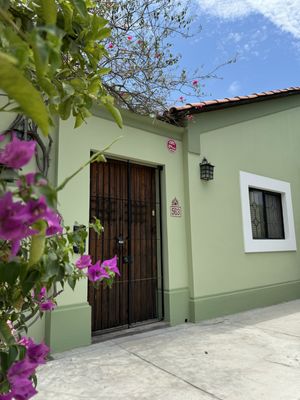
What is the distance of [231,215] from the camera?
18.5ft

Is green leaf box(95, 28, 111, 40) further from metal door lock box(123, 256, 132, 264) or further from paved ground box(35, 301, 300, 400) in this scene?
metal door lock box(123, 256, 132, 264)

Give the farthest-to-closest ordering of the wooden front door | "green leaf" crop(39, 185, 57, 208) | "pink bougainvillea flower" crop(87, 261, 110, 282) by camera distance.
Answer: the wooden front door → "pink bougainvillea flower" crop(87, 261, 110, 282) → "green leaf" crop(39, 185, 57, 208)

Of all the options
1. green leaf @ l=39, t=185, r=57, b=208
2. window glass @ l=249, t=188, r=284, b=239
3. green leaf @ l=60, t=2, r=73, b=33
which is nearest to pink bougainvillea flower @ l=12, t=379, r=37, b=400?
green leaf @ l=39, t=185, r=57, b=208

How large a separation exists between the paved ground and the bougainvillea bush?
1.68 m

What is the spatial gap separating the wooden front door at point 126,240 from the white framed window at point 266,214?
1972 millimetres

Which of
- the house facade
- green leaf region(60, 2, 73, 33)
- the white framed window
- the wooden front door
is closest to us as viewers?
green leaf region(60, 2, 73, 33)

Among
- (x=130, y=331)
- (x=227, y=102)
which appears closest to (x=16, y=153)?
(x=130, y=331)

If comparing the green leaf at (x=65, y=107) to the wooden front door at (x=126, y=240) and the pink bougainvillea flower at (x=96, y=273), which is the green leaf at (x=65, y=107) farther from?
the wooden front door at (x=126, y=240)

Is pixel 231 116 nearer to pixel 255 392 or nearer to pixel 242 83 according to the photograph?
pixel 242 83

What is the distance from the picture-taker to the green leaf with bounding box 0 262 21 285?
77 centimetres

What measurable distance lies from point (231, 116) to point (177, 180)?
1.92m

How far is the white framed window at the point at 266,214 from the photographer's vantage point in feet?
19.4

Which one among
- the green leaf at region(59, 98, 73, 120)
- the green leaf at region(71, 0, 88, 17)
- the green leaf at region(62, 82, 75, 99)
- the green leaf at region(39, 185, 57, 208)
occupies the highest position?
the green leaf at region(71, 0, 88, 17)

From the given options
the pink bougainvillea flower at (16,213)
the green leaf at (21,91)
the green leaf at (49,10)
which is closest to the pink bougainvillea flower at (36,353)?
the pink bougainvillea flower at (16,213)
